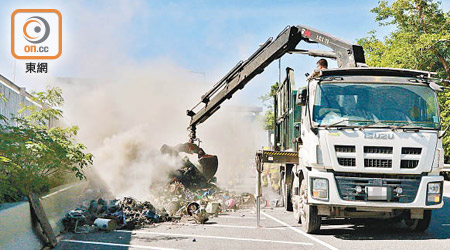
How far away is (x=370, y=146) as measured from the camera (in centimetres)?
827

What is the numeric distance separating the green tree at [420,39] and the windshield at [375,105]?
57.3ft

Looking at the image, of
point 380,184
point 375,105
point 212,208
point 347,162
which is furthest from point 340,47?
point 212,208

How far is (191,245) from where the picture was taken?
8.16 m

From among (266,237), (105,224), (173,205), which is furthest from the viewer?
(173,205)

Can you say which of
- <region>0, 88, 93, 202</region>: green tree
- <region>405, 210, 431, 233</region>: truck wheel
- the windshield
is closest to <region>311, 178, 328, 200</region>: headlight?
the windshield

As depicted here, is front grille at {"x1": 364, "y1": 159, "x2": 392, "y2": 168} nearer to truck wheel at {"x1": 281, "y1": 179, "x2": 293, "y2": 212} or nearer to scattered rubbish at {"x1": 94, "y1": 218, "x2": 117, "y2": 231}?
truck wheel at {"x1": 281, "y1": 179, "x2": 293, "y2": 212}

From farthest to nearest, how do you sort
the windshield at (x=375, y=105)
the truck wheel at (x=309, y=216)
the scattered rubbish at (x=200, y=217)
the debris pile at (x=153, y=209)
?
1. the scattered rubbish at (x=200, y=217)
2. the debris pile at (x=153, y=209)
3. the truck wheel at (x=309, y=216)
4. the windshield at (x=375, y=105)

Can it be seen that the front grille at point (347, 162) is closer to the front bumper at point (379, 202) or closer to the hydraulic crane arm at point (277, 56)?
the front bumper at point (379, 202)

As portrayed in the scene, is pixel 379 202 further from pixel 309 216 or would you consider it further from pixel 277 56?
pixel 277 56

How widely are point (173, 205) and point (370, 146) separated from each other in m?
6.12

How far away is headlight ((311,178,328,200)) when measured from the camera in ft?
27.5

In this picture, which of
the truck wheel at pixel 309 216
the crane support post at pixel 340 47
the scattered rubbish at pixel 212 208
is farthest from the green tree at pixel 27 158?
the crane support post at pixel 340 47

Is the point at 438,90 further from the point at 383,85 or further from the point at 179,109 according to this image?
the point at 179,109

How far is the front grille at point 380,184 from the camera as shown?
27.1ft
